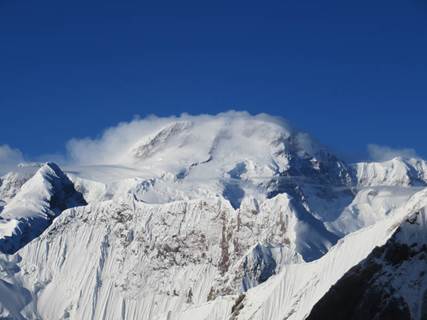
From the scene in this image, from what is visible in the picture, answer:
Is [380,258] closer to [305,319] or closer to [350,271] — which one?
[350,271]

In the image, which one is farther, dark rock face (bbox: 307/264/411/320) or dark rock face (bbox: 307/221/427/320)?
dark rock face (bbox: 307/221/427/320)

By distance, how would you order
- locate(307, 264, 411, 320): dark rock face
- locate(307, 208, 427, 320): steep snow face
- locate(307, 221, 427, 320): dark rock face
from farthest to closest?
1. locate(307, 221, 427, 320): dark rock face
2. locate(307, 208, 427, 320): steep snow face
3. locate(307, 264, 411, 320): dark rock face

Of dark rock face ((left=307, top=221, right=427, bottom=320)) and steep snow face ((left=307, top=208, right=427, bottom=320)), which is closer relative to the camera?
steep snow face ((left=307, top=208, right=427, bottom=320))

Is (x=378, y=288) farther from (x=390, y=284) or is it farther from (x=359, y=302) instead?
(x=359, y=302)

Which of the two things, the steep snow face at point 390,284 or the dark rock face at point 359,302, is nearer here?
the dark rock face at point 359,302

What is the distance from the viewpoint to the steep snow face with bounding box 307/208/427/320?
170 m

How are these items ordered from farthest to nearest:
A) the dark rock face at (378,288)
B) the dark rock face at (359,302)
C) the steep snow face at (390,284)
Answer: the dark rock face at (378,288) → the steep snow face at (390,284) → the dark rock face at (359,302)

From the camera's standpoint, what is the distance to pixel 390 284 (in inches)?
6831

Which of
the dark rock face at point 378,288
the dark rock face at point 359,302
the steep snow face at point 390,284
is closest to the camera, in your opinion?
the dark rock face at point 359,302

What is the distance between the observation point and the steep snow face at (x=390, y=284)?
559 ft

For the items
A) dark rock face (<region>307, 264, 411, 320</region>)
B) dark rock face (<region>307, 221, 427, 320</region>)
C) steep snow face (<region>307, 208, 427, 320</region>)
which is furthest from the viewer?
dark rock face (<region>307, 221, 427, 320</region>)

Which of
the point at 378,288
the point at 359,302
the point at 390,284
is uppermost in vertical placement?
the point at 390,284

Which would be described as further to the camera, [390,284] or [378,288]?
[378,288]

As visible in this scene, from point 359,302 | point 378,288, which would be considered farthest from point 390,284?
point 359,302
